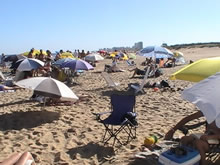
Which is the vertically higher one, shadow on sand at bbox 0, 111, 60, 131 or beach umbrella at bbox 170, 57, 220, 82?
beach umbrella at bbox 170, 57, 220, 82

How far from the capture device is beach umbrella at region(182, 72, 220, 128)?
2.58 m

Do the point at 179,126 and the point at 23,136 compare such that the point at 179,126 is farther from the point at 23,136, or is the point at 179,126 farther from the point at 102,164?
the point at 23,136

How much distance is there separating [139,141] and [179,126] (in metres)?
0.81

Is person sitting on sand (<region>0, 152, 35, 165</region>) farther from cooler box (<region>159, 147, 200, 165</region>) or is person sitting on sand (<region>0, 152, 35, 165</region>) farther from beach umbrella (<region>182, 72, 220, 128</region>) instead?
beach umbrella (<region>182, 72, 220, 128</region>)

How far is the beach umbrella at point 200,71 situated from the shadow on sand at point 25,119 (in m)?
2.85

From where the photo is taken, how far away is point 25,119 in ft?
19.0

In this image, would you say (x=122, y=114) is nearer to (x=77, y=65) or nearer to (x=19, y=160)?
(x=19, y=160)

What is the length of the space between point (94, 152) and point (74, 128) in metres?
1.18

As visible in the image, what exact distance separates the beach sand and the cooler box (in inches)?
19.9

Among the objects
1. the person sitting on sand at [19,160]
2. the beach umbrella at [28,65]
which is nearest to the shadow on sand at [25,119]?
the person sitting on sand at [19,160]

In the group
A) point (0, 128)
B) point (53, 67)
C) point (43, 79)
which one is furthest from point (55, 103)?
point (53, 67)

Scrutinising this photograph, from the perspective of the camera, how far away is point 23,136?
4852 millimetres

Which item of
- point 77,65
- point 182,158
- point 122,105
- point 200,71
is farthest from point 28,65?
point 182,158

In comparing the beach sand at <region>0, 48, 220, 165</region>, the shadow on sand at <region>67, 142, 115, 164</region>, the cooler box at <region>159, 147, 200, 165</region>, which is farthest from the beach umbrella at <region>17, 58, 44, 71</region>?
the cooler box at <region>159, 147, 200, 165</region>
